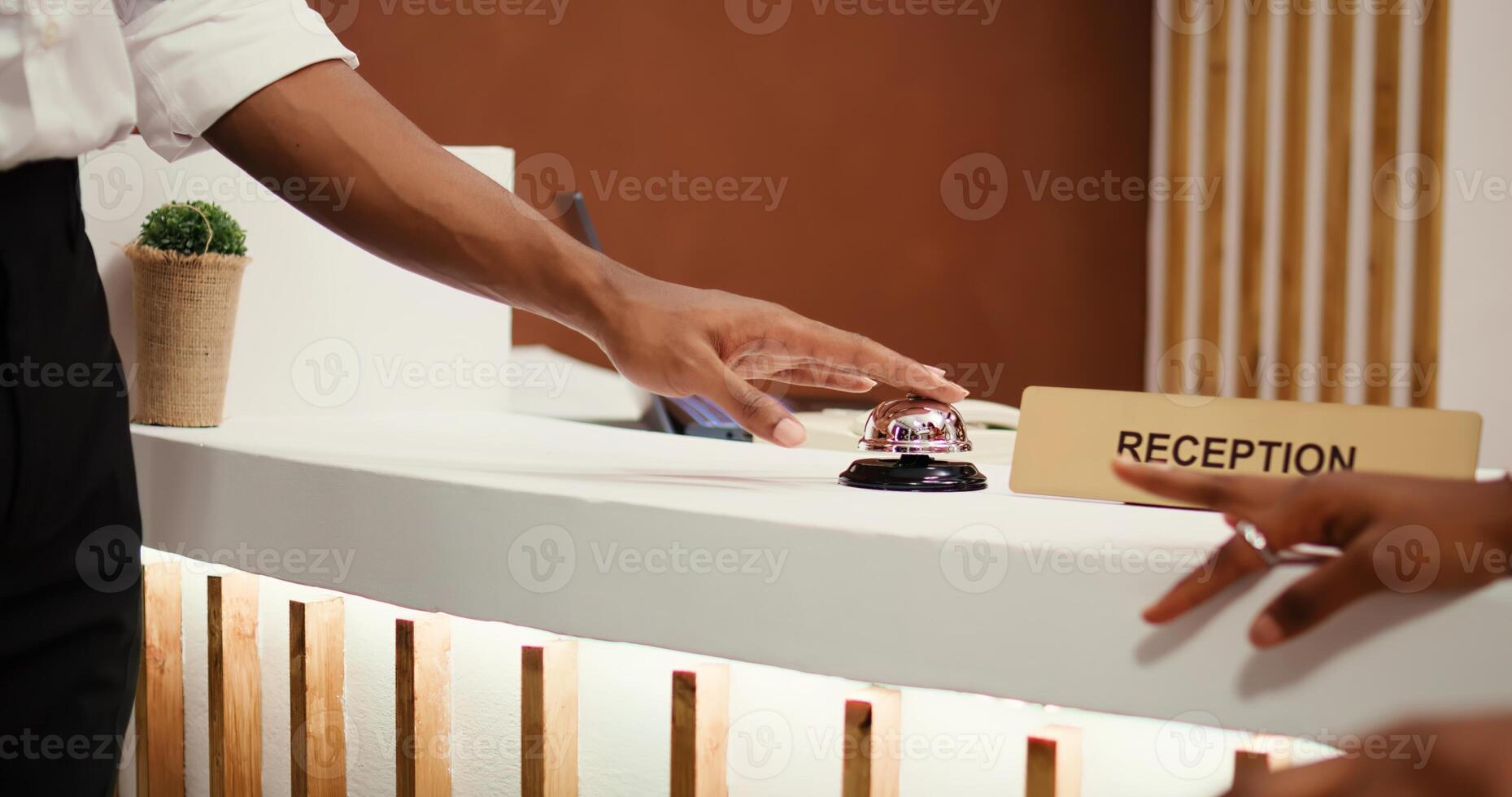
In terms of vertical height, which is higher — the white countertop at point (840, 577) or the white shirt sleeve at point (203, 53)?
the white shirt sleeve at point (203, 53)

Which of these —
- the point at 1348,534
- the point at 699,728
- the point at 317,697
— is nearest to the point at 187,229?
the point at 317,697

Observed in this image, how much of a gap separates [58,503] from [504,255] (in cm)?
42

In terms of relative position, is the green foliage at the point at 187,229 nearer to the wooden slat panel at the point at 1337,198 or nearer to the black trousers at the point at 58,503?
the black trousers at the point at 58,503

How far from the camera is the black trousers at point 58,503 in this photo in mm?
625

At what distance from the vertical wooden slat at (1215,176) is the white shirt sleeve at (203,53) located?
12.1ft

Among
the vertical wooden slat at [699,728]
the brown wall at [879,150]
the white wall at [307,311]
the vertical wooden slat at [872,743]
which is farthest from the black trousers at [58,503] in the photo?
the brown wall at [879,150]

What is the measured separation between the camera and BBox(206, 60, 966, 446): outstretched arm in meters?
0.92

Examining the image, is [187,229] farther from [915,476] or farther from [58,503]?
[915,476]

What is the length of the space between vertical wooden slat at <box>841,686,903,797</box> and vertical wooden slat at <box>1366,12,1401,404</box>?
11.3 feet

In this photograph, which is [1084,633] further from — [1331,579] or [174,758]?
[174,758]

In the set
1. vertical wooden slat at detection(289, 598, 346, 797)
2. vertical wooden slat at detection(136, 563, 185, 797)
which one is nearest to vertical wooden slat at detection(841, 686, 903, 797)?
vertical wooden slat at detection(289, 598, 346, 797)

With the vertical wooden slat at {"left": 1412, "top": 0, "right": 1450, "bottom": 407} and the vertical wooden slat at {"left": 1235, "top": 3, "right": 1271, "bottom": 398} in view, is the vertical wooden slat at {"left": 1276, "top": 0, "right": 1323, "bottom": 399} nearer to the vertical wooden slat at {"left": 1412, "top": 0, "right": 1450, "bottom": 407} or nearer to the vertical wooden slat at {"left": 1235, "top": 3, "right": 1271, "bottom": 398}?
the vertical wooden slat at {"left": 1235, "top": 3, "right": 1271, "bottom": 398}

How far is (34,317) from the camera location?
0.63 metres

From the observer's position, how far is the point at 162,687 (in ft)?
4.19
